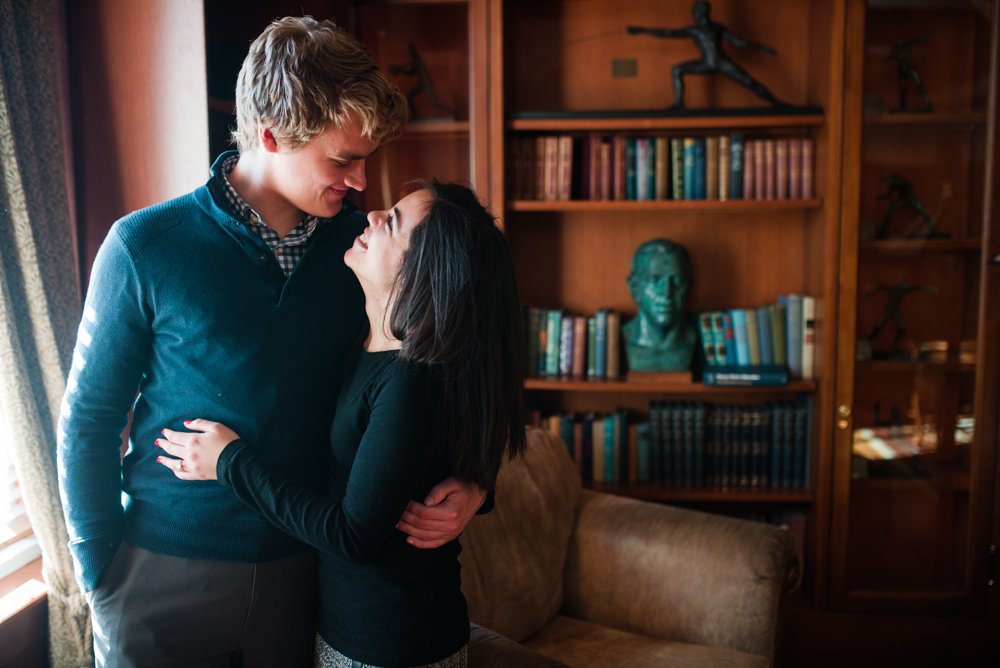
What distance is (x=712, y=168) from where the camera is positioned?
244 centimetres

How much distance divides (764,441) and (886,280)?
2.26 ft

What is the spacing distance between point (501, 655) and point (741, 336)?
1540mm

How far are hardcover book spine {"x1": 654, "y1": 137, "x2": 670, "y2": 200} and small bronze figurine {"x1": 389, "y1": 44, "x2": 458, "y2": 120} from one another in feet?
2.36

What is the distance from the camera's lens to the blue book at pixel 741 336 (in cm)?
250

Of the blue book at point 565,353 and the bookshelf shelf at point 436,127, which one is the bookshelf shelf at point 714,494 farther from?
the bookshelf shelf at point 436,127

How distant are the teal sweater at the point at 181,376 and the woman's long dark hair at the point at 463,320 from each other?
0.83 feet

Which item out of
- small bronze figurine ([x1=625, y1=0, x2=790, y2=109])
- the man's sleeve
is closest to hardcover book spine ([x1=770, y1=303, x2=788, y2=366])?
small bronze figurine ([x1=625, y1=0, x2=790, y2=109])

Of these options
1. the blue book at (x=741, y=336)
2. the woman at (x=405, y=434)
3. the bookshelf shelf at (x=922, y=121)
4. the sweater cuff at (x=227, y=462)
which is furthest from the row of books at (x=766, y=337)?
the sweater cuff at (x=227, y=462)

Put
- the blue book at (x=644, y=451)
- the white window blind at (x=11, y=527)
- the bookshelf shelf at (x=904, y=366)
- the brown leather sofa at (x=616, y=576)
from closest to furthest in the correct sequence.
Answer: the white window blind at (x=11, y=527) < the brown leather sofa at (x=616, y=576) < the bookshelf shelf at (x=904, y=366) < the blue book at (x=644, y=451)

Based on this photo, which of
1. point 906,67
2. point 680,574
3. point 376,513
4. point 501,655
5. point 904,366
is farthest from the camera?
point 904,366

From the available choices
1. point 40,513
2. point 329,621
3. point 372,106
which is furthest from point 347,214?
point 40,513

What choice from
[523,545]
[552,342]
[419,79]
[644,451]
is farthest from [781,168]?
[523,545]

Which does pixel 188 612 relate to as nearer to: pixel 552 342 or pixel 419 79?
pixel 552 342

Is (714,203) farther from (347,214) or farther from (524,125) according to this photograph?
(347,214)
